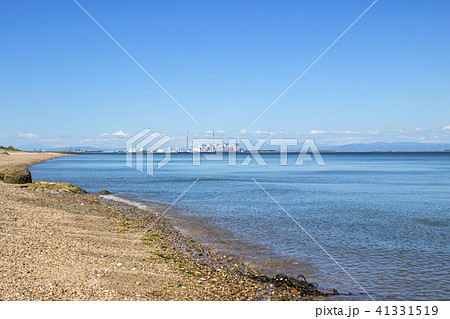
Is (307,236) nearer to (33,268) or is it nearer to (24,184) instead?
(33,268)

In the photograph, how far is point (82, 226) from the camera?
11023mm

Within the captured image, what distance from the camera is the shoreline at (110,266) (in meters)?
5.96

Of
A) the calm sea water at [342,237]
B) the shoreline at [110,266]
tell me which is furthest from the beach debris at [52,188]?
the shoreline at [110,266]

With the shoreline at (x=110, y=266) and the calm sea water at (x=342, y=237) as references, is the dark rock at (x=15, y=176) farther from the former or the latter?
the shoreline at (x=110, y=266)

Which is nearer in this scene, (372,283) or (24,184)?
(372,283)

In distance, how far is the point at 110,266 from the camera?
7336 millimetres

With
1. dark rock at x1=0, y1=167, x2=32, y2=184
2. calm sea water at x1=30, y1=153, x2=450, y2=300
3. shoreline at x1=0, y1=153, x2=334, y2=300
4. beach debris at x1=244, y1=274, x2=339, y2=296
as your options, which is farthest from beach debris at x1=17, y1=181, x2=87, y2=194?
beach debris at x1=244, y1=274, x2=339, y2=296

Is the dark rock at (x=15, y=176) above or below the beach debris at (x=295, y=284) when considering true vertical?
above

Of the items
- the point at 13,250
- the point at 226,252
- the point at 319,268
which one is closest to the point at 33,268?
the point at 13,250

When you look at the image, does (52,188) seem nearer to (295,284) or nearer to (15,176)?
(15,176)

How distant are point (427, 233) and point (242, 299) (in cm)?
941

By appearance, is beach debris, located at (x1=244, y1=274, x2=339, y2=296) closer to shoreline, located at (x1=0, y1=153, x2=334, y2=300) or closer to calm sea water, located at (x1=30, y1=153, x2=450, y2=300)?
shoreline, located at (x1=0, y1=153, x2=334, y2=300)

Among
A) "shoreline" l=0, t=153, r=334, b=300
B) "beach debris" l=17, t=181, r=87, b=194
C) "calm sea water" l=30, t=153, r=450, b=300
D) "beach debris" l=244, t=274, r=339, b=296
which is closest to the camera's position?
"shoreline" l=0, t=153, r=334, b=300

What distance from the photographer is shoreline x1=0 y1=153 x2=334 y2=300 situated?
19.6ft
